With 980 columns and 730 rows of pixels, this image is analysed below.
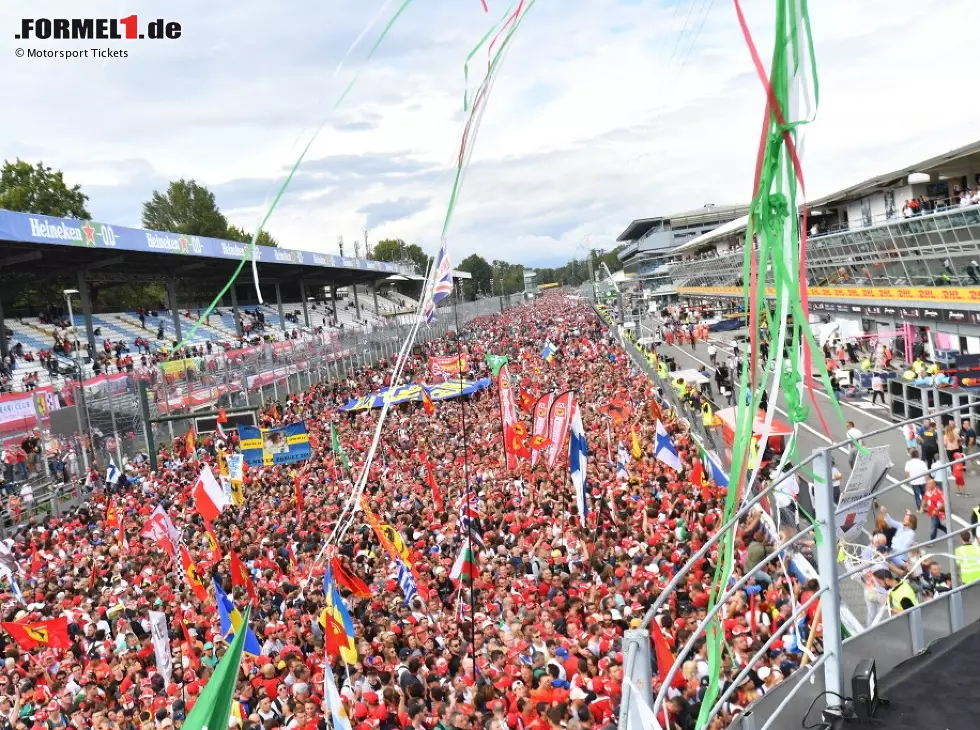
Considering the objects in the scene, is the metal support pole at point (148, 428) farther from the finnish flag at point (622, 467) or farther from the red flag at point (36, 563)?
the finnish flag at point (622, 467)

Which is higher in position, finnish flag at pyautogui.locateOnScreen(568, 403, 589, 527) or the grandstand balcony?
the grandstand balcony

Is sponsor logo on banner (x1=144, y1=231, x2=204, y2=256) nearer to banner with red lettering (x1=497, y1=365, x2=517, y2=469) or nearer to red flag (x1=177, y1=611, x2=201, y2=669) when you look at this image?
banner with red lettering (x1=497, y1=365, x2=517, y2=469)

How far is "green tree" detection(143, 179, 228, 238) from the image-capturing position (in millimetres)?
68875

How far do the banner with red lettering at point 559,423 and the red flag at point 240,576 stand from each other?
455 cm

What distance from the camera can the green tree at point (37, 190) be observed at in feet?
136

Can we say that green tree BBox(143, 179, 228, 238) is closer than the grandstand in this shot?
No

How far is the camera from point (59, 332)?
32.9 meters

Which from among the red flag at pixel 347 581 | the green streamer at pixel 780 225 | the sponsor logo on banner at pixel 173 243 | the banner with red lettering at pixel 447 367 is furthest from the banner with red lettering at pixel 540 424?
the sponsor logo on banner at pixel 173 243

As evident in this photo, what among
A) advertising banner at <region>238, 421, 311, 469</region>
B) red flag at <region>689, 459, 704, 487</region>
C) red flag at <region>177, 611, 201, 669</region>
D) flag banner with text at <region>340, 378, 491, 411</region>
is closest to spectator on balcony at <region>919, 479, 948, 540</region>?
red flag at <region>689, 459, 704, 487</region>

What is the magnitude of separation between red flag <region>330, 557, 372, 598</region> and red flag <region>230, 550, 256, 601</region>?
4.05ft

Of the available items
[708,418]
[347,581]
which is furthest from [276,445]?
[708,418]

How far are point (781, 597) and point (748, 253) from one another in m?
5.09

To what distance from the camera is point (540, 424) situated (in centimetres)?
1185

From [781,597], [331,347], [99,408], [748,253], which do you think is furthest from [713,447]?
[331,347]
